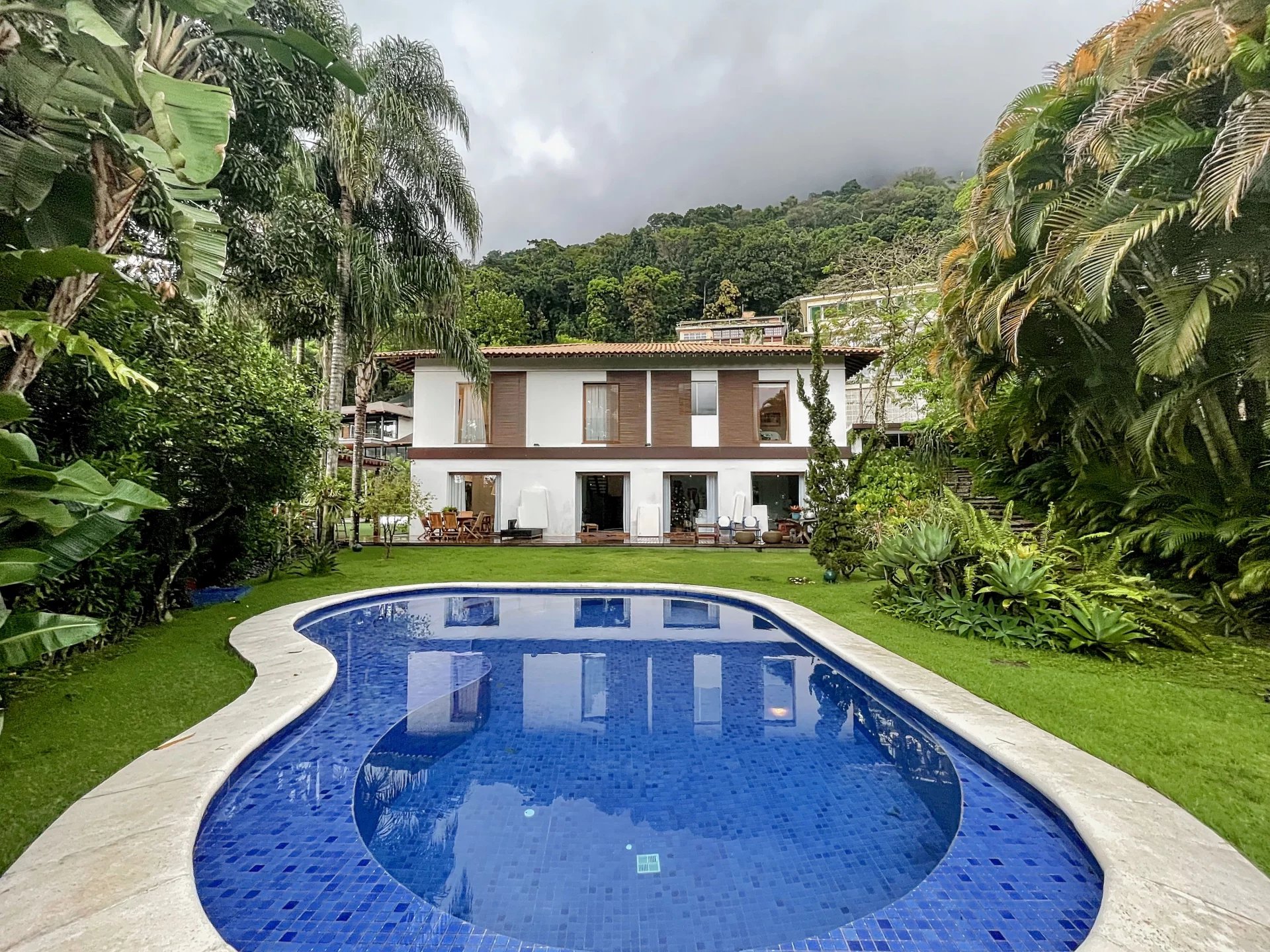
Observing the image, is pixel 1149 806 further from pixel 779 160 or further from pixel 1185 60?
pixel 779 160

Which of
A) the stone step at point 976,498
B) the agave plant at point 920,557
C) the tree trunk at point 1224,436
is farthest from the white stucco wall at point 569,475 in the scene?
the tree trunk at point 1224,436

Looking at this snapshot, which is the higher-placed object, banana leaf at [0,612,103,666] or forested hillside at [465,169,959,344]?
forested hillside at [465,169,959,344]

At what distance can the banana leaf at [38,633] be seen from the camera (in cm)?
350

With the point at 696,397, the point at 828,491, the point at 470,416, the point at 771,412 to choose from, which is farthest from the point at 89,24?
the point at 771,412

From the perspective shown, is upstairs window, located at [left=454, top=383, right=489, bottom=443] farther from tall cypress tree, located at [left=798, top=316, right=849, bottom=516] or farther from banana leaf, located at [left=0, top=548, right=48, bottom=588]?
banana leaf, located at [left=0, top=548, right=48, bottom=588]

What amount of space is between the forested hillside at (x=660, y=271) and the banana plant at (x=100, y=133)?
3554 cm

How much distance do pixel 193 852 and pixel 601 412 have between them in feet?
56.9

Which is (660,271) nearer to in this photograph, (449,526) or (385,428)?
(385,428)

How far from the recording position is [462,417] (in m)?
20.0

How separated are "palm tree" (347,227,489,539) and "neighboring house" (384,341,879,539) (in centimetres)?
218

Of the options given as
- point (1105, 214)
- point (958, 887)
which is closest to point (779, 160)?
point (1105, 214)

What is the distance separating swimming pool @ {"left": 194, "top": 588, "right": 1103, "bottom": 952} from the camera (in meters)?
3.03

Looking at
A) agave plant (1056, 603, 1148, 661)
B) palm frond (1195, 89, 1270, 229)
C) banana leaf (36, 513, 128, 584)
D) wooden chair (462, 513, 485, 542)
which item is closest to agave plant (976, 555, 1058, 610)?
agave plant (1056, 603, 1148, 661)

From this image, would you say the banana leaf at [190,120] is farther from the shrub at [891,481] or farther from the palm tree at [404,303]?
the shrub at [891,481]
